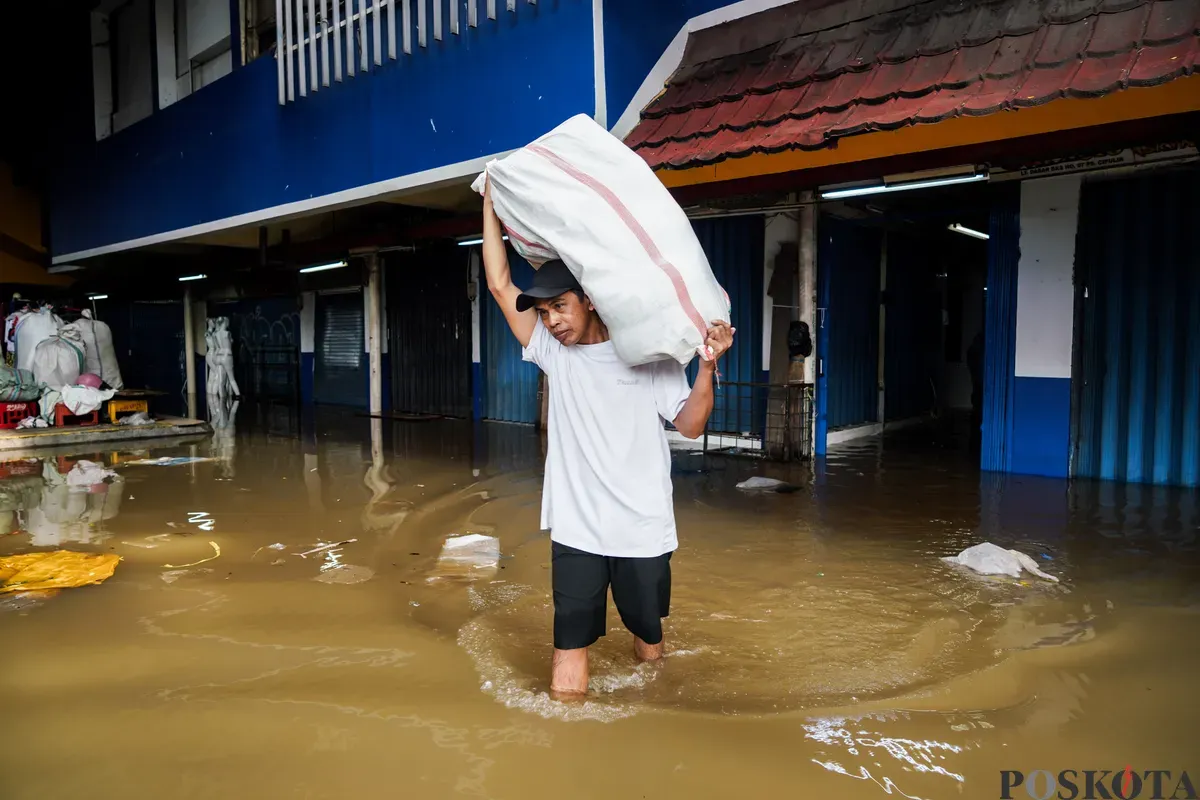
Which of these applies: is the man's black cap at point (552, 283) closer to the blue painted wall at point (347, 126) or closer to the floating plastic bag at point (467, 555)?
the floating plastic bag at point (467, 555)

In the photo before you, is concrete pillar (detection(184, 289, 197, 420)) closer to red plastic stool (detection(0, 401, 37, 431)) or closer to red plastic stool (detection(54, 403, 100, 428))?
red plastic stool (detection(54, 403, 100, 428))

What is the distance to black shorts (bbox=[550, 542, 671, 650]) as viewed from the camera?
2.65m

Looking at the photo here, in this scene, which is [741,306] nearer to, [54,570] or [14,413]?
[54,570]

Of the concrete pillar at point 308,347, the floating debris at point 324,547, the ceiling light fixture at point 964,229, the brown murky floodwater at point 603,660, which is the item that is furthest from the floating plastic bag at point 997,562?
the concrete pillar at point 308,347

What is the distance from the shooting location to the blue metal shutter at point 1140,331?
21.4ft

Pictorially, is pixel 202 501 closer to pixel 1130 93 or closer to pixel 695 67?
pixel 695 67

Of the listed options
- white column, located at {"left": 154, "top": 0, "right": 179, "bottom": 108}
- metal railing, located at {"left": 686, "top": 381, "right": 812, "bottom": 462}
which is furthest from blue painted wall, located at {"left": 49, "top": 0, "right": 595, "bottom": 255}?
metal railing, located at {"left": 686, "top": 381, "right": 812, "bottom": 462}

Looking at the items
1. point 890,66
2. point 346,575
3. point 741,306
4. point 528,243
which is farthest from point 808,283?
point 528,243

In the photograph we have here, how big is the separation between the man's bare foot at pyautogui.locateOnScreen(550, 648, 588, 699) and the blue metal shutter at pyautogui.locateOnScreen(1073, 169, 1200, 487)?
6169 millimetres

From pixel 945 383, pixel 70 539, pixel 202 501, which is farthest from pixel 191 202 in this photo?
pixel 945 383

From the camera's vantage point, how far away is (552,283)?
260 centimetres

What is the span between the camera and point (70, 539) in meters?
5.23

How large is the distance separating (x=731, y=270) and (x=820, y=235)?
43.9 inches

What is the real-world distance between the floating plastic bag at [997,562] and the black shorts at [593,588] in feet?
8.37
